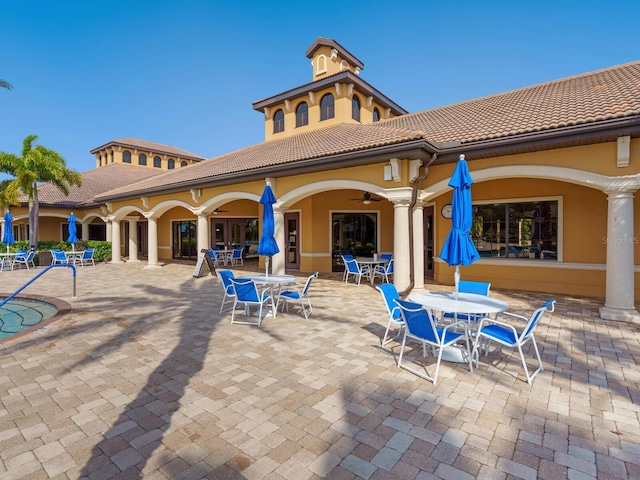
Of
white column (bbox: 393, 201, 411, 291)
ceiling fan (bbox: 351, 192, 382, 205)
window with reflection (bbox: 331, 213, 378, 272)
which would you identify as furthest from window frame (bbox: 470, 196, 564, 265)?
window with reflection (bbox: 331, 213, 378, 272)

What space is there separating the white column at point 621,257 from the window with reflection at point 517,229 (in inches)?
108

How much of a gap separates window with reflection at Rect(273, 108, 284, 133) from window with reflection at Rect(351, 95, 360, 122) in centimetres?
407

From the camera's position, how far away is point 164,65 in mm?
14883

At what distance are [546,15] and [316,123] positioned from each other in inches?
375

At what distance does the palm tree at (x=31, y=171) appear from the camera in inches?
661

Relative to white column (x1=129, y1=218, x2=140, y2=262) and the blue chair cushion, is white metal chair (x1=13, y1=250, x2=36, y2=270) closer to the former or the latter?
white column (x1=129, y1=218, x2=140, y2=262)

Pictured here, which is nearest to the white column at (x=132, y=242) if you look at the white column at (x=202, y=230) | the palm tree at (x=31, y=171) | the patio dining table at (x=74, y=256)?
the patio dining table at (x=74, y=256)

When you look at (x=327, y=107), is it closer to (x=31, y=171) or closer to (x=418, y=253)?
(x=418, y=253)

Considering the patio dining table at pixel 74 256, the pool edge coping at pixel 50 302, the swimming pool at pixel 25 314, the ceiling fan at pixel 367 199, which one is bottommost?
the swimming pool at pixel 25 314

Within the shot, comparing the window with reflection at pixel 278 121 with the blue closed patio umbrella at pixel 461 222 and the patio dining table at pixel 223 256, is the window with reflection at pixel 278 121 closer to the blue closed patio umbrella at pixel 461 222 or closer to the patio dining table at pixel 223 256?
the patio dining table at pixel 223 256

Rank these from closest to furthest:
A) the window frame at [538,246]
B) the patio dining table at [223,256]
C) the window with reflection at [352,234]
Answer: the window frame at [538,246]
the window with reflection at [352,234]
the patio dining table at [223,256]

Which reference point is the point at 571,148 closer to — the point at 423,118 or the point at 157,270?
the point at 423,118

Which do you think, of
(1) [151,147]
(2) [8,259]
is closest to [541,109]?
(2) [8,259]

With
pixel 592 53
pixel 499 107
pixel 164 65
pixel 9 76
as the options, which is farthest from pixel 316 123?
pixel 9 76
